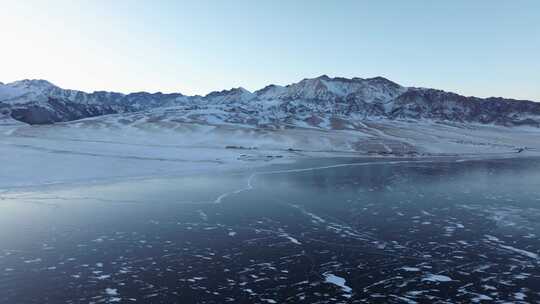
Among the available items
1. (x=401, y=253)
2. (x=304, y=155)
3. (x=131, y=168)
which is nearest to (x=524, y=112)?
(x=304, y=155)

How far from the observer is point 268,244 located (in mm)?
18109

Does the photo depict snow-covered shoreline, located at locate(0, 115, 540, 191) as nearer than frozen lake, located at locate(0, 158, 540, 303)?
No

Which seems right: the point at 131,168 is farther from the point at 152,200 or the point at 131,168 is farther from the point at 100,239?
the point at 100,239

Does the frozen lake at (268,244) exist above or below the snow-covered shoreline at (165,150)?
below

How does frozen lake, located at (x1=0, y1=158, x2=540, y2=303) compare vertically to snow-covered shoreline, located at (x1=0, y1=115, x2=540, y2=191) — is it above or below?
below

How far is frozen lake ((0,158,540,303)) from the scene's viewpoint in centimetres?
1312

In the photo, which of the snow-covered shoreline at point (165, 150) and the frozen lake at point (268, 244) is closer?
the frozen lake at point (268, 244)

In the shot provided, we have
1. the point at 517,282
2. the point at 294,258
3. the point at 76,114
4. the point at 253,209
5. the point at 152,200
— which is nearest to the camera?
the point at 517,282

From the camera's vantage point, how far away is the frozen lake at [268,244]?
1312cm

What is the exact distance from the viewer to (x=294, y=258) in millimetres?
16234

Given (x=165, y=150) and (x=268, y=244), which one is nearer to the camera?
(x=268, y=244)

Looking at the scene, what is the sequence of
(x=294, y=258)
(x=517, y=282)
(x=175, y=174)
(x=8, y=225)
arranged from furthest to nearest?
(x=175, y=174) < (x=8, y=225) < (x=294, y=258) < (x=517, y=282)

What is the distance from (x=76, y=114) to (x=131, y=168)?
158 m

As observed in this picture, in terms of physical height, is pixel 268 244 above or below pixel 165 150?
below
